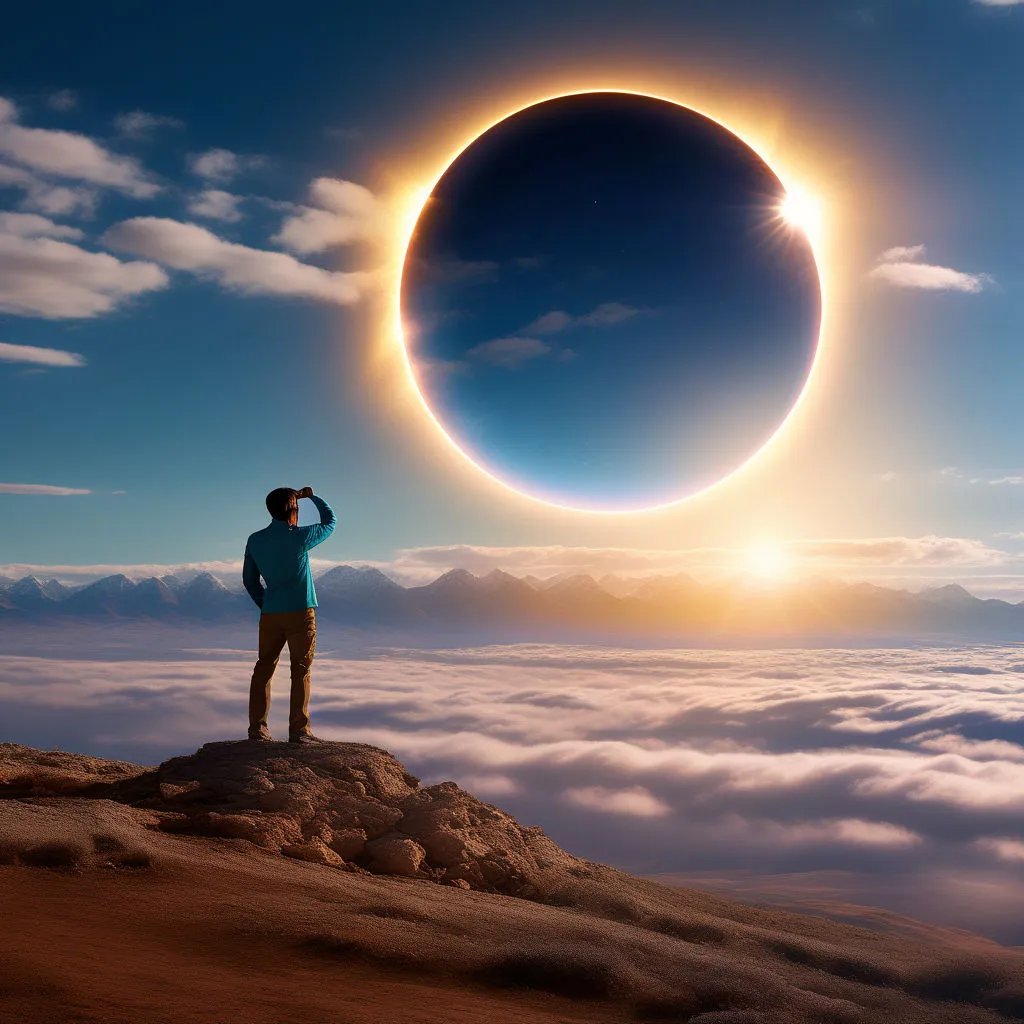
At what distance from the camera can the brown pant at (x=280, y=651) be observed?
12750 millimetres

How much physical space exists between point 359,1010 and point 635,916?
6.44 m

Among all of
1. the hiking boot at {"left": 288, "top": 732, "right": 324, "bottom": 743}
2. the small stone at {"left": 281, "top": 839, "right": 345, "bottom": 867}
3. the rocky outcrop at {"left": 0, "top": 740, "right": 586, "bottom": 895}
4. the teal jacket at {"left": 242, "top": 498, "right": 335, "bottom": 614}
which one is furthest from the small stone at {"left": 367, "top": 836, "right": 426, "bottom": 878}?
the teal jacket at {"left": 242, "top": 498, "right": 335, "bottom": 614}

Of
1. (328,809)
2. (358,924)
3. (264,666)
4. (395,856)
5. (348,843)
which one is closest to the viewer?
(358,924)

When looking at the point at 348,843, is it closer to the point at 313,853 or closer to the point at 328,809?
the point at 328,809

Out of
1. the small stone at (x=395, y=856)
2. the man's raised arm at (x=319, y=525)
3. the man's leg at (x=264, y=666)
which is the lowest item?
the small stone at (x=395, y=856)

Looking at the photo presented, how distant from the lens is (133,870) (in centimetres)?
844

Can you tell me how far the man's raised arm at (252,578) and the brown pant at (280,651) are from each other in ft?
1.00

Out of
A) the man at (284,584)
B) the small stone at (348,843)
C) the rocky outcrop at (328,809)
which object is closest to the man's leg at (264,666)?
the man at (284,584)

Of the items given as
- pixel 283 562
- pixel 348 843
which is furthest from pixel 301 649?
pixel 348 843

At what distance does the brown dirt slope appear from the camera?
6.22 meters

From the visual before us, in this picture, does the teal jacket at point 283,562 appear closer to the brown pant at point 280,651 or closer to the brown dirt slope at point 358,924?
the brown pant at point 280,651

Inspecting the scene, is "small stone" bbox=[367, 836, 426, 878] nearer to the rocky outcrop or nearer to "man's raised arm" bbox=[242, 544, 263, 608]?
the rocky outcrop

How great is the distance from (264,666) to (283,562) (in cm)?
163

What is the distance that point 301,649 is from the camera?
1279 cm
